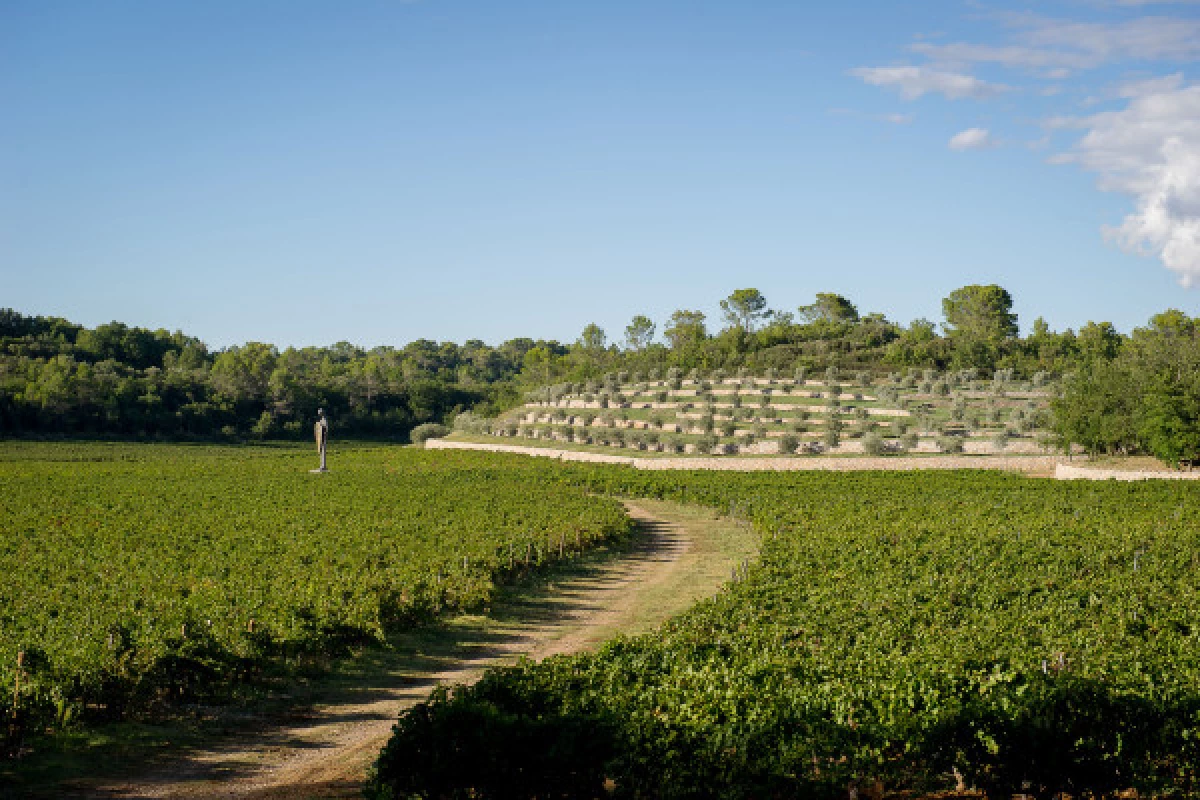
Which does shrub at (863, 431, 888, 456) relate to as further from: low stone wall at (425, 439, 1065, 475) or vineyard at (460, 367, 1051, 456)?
low stone wall at (425, 439, 1065, 475)

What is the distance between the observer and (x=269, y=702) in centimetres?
1773

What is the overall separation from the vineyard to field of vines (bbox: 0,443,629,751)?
25.0 meters

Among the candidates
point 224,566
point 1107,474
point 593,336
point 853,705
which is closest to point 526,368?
point 593,336

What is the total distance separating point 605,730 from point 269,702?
7819 millimetres

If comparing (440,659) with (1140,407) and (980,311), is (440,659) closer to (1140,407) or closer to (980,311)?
(1140,407)

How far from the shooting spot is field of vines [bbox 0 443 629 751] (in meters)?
16.6

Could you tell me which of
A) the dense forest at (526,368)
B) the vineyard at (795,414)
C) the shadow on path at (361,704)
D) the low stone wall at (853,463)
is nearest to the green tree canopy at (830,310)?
the dense forest at (526,368)

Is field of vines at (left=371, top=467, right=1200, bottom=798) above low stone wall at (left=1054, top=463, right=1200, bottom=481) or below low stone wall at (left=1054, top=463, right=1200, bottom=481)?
below

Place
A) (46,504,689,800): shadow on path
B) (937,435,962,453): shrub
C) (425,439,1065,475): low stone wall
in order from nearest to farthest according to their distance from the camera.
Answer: (46,504,689,800): shadow on path
(425,439,1065,475): low stone wall
(937,435,962,453): shrub

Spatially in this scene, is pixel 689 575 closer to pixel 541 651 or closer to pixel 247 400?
pixel 541 651

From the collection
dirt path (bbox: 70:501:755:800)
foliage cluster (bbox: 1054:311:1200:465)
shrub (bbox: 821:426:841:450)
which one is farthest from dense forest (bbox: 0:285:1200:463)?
dirt path (bbox: 70:501:755:800)

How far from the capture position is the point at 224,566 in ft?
87.4

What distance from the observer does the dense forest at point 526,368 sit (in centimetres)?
9288

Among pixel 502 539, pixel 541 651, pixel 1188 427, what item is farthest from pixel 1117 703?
pixel 1188 427
